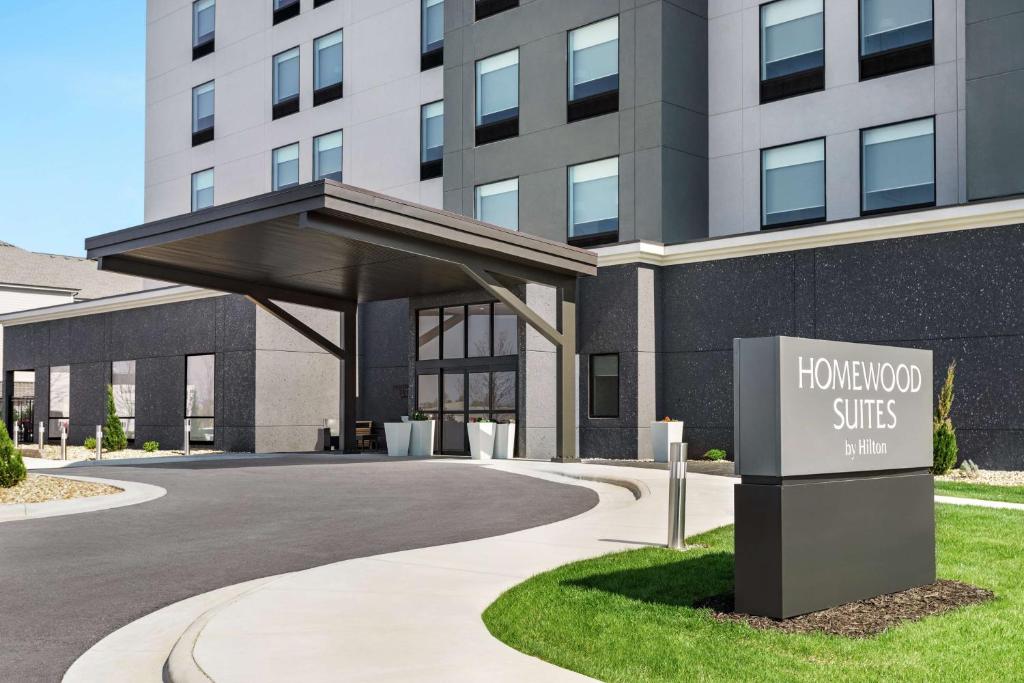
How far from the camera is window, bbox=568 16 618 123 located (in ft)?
90.4

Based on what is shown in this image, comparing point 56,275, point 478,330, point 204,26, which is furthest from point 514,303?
point 56,275

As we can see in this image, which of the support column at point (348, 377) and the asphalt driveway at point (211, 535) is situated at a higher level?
the support column at point (348, 377)

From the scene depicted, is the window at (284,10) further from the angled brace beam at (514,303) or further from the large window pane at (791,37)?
the angled brace beam at (514,303)

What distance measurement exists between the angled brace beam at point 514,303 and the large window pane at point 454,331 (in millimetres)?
4245

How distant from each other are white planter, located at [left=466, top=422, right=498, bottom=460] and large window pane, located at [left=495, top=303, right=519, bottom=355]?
2.36 metres

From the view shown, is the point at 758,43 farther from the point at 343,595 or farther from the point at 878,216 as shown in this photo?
the point at 343,595

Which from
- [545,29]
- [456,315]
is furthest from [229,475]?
[545,29]

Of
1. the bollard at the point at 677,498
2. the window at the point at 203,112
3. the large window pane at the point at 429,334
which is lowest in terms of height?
the bollard at the point at 677,498

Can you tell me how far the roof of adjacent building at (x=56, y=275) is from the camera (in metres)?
59.6

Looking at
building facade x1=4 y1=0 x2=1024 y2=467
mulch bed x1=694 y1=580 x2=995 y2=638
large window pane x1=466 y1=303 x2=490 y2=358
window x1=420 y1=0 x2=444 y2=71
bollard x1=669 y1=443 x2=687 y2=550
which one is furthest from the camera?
window x1=420 y1=0 x2=444 y2=71

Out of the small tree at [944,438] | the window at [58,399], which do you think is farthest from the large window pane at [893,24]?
Answer: the window at [58,399]

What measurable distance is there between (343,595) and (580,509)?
7.12m

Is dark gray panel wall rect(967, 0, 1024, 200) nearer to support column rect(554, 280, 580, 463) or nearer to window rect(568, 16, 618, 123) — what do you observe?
window rect(568, 16, 618, 123)

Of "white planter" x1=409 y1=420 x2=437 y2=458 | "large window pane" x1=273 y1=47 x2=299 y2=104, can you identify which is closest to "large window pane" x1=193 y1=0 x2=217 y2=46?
"large window pane" x1=273 y1=47 x2=299 y2=104
